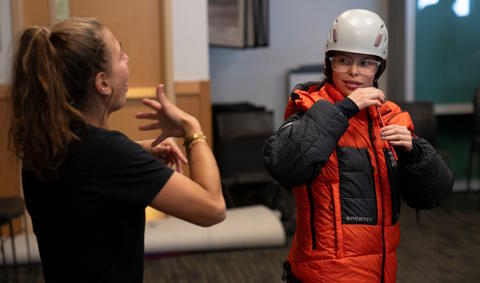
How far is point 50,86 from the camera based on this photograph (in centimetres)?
113

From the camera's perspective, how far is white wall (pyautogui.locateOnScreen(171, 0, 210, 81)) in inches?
154

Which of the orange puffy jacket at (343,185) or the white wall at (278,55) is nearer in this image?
the orange puffy jacket at (343,185)

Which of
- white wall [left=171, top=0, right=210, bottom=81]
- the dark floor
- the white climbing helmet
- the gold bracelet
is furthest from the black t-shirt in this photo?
white wall [left=171, top=0, right=210, bottom=81]

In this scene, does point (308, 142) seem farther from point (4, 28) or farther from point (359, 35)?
point (4, 28)

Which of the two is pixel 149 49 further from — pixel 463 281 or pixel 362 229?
pixel 362 229

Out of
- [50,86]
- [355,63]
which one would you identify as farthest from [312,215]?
[50,86]

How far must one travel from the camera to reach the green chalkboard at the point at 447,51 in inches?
191

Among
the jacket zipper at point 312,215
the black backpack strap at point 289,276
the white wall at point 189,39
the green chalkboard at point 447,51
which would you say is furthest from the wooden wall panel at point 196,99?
the jacket zipper at point 312,215

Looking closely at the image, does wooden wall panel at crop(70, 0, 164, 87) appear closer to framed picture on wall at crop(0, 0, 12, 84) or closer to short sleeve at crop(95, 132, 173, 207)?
framed picture on wall at crop(0, 0, 12, 84)

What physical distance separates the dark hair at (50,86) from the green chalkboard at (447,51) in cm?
412

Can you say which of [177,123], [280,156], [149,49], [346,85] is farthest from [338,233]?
[149,49]

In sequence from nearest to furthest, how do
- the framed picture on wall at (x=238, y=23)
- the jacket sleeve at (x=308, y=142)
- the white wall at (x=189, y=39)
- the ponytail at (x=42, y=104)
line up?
the ponytail at (x=42, y=104), the jacket sleeve at (x=308, y=142), the white wall at (x=189, y=39), the framed picture on wall at (x=238, y=23)

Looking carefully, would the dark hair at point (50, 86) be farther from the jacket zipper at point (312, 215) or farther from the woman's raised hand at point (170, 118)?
the jacket zipper at point (312, 215)

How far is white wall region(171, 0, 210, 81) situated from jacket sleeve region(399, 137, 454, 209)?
2.53 meters
